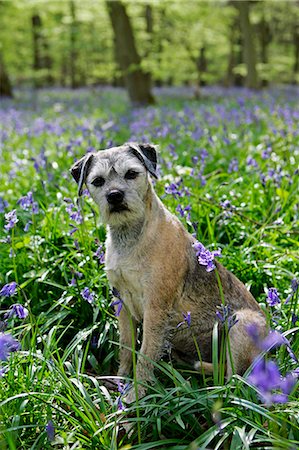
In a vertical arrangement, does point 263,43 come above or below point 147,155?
above

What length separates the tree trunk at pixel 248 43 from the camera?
17188 millimetres

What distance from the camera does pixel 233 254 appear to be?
4422mm

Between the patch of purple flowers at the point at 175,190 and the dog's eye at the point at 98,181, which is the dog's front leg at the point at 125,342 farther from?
the patch of purple flowers at the point at 175,190

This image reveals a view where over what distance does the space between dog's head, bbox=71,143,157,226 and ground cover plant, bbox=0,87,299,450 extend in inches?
9.2

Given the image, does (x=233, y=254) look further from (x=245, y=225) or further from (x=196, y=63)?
(x=196, y=63)

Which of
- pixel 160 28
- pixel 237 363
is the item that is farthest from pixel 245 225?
pixel 160 28

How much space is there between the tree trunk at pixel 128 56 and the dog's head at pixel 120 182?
12.4 m

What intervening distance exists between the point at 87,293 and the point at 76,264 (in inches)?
31.6

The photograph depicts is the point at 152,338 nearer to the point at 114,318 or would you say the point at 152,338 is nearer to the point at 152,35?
the point at 114,318

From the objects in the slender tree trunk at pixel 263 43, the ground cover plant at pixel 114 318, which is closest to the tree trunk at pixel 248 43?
the slender tree trunk at pixel 263 43

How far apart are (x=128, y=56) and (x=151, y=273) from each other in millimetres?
A: 13523

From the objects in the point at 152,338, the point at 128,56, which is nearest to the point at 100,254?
the point at 152,338

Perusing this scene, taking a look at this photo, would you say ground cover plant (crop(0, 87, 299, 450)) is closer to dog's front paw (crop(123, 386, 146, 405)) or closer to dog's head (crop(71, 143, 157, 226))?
dog's front paw (crop(123, 386, 146, 405))

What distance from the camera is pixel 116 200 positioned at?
3.14 metres
